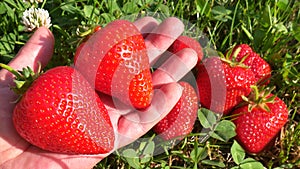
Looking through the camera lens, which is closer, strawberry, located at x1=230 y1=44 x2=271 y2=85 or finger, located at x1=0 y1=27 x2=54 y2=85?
finger, located at x1=0 y1=27 x2=54 y2=85

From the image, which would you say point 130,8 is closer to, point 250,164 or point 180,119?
point 180,119

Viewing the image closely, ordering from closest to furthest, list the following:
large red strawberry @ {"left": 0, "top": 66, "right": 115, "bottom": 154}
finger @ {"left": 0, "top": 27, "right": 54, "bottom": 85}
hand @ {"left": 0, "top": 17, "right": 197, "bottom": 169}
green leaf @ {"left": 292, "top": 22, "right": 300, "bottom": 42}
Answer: large red strawberry @ {"left": 0, "top": 66, "right": 115, "bottom": 154}, hand @ {"left": 0, "top": 17, "right": 197, "bottom": 169}, finger @ {"left": 0, "top": 27, "right": 54, "bottom": 85}, green leaf @ {"left": 292, "top": 22, "right": 300, "bottom": 42}

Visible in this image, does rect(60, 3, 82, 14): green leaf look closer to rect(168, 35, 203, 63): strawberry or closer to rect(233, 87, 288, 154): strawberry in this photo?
rect(168, 35, 203, 63): strawberry

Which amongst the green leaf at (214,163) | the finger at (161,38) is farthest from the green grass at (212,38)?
the finger at (161,38)

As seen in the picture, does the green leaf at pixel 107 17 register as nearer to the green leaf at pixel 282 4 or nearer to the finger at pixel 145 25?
the finger at pixel 145 25

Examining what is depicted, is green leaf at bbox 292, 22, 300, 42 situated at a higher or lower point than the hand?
higher

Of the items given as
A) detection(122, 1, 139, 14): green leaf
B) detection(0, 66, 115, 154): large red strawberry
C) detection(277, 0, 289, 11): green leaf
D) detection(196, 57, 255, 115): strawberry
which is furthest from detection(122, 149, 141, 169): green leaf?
detection(277, 0, 289, 11): green leaf
